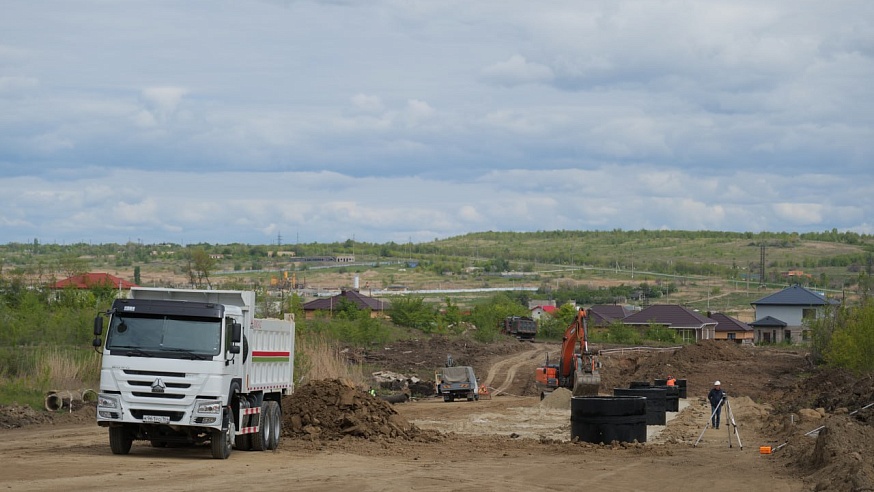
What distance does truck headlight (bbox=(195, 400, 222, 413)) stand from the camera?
20.5 m

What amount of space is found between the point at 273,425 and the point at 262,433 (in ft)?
2.26

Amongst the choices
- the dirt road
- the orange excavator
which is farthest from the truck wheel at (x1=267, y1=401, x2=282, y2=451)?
the orange excavator

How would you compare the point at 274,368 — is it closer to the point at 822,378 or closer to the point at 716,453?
the point at 716,453

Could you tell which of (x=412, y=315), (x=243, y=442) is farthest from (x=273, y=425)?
(x=412, y=315)

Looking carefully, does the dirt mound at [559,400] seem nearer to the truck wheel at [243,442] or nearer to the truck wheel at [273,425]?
the truck wheel at [273,425]

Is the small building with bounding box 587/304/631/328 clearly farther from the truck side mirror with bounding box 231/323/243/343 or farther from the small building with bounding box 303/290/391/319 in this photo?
the truck side mirror with bounding box 231/323/243/343

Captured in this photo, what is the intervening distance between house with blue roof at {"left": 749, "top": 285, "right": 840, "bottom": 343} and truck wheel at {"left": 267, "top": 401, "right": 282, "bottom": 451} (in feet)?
361

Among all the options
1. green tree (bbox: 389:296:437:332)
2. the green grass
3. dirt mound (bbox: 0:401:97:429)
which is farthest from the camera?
green tree (bbox: 389:296:437:332)

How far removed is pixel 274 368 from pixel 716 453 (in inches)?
426

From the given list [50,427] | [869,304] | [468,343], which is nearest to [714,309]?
[468,343]

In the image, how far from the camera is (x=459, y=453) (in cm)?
2545

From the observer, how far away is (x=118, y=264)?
195500 mm

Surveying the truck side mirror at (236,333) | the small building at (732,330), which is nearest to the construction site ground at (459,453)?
the truck side mirror at (236,333)

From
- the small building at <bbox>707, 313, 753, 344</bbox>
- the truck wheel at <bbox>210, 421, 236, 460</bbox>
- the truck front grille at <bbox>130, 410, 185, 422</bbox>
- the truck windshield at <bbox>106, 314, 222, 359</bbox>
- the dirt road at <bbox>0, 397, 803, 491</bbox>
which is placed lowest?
the small building at <bbox>707, 313, 753, 344</bbox>
